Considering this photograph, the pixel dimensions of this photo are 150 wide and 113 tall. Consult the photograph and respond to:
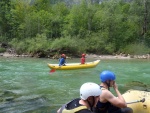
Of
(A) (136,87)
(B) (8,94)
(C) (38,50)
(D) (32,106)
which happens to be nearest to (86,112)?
(D) (32,106)

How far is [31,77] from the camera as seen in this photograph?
13.1 m

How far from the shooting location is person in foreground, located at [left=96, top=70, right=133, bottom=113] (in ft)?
13.1

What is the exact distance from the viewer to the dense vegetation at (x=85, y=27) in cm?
2995

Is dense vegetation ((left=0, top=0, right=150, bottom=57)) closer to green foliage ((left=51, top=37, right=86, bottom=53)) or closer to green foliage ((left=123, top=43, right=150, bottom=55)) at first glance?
green foliage ((left=123, top=43, right=150, bottom=55))

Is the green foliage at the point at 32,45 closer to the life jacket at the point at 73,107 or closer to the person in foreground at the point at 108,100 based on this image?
the person in foreground at the point at 108,100

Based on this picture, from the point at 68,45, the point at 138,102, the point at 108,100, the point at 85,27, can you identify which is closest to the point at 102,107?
the point at 108,100

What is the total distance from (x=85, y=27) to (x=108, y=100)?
30.1 meters

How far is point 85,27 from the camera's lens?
33812 mm

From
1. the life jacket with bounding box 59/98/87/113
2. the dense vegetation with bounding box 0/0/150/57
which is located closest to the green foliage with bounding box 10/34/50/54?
the dense vegetation with bounding box 0/0/150/57

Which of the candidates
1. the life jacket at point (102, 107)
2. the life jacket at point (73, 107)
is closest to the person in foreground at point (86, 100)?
the life jacket at point (73, 107)

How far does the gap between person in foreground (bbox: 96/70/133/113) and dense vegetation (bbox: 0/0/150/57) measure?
23.9 metres

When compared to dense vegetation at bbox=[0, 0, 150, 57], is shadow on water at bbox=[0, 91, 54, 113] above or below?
below

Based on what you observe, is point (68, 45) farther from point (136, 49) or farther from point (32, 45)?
point (136, 49)

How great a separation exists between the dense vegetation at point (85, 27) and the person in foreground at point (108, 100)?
23902 mm
